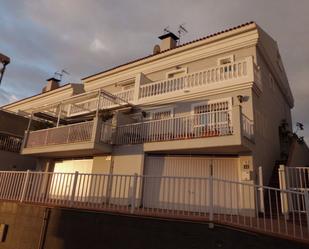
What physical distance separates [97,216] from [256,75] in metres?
10.0

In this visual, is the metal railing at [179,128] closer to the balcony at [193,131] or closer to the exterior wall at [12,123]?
the balcony at [193,131]

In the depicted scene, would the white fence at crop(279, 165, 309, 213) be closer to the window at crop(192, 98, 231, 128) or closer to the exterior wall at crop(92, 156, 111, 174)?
the window at crop(192, 98, 231, 128)

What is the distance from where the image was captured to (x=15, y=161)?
68.0 feet

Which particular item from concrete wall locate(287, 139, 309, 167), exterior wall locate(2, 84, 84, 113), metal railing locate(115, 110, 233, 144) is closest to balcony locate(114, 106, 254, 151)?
metal railing locate(115, 110, 233, 144)

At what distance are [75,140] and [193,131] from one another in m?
6.99

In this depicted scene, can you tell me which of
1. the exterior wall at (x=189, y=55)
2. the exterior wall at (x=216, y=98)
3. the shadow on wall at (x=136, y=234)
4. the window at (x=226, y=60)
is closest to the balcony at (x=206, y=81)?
the exterior wall at (x=216, y=98)

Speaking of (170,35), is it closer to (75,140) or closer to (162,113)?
(162,113)

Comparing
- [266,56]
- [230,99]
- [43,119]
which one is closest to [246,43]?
[266,56]

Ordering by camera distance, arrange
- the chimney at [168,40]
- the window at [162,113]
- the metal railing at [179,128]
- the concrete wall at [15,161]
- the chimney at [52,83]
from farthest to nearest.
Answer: the chimney at [52,83] < the chimney at [168,40] < the concrete wall at [15,161] < the window at [162,113] < the metal railing at [179,128]

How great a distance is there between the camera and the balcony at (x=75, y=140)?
14.8 metres

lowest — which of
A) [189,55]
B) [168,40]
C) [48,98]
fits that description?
[189,55]

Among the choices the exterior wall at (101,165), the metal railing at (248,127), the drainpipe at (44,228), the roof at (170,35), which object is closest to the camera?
the drainpipe at (44,228)

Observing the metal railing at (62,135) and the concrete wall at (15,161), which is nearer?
the metal railing at (62,135)

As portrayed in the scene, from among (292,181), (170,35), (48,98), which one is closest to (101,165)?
(292,181)
